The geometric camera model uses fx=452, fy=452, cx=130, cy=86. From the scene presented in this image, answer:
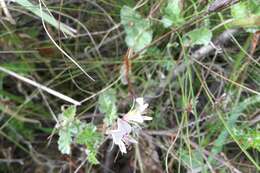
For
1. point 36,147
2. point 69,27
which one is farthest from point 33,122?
point 69,27

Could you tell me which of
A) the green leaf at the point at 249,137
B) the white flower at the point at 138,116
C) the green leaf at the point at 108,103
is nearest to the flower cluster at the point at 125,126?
the white flower at the point at 138,116

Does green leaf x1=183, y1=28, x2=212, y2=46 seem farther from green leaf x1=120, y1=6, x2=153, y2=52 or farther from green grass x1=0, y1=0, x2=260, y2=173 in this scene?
green leaf x1=120, y1=6, x2=153, y2=52

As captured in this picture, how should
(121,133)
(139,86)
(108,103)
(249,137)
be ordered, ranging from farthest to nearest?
(139,86)
(108,103)
(249,137)
(121,133)

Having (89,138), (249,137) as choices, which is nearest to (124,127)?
(89,138)

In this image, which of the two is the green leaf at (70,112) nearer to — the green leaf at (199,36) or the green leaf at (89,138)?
the green leaf at (89,138)

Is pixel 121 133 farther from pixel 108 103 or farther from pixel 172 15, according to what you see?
pixel 172 15

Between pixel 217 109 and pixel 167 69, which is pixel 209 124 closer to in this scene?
pixel 217 109
